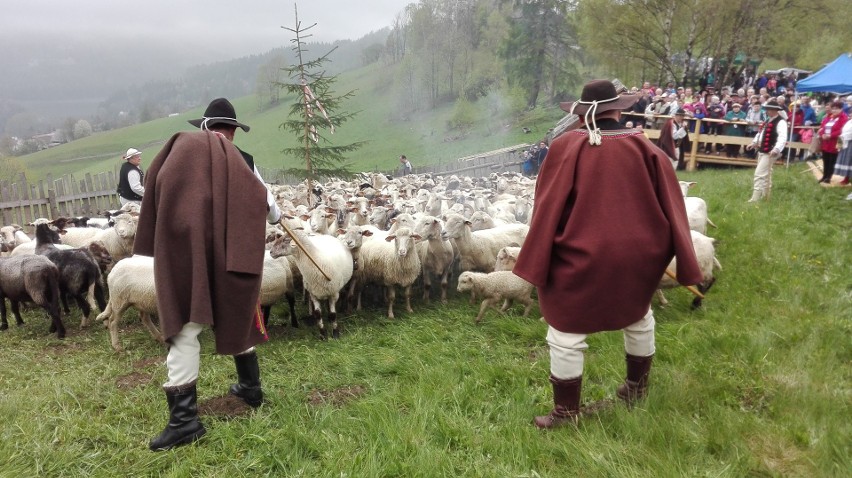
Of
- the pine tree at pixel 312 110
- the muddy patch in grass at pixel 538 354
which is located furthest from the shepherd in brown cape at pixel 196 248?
the pine tree at pixel 312 110

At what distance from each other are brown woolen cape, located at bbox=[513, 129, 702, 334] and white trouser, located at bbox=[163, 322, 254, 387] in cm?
224

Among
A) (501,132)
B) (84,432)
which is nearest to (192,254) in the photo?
(84,432)

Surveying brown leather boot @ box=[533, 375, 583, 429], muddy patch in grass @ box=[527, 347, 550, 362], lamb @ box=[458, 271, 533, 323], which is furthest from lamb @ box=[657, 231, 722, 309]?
brown leather boot @ box=[533, 375, 583, 429]

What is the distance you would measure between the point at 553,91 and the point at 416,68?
1806 centimetres

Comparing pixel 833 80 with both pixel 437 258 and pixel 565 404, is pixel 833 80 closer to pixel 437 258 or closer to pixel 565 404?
pixel 437 258

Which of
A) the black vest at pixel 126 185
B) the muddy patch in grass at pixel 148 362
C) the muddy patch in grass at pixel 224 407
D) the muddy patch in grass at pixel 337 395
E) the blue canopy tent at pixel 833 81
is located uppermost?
the blue canopy tent at pixel 833 81

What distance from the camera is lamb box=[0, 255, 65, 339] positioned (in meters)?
6.09

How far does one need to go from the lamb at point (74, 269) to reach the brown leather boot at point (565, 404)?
617 cm

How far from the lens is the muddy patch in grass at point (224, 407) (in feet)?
12.8

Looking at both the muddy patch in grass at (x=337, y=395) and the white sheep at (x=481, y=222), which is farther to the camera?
the white sheep at (x=481, y=222)

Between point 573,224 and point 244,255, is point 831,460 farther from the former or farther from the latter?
point 244,255

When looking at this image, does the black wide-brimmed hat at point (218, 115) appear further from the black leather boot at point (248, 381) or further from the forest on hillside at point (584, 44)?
the forest on hillside at point (584, 44)

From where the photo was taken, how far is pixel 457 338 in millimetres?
5492

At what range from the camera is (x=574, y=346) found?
3.07 metres
